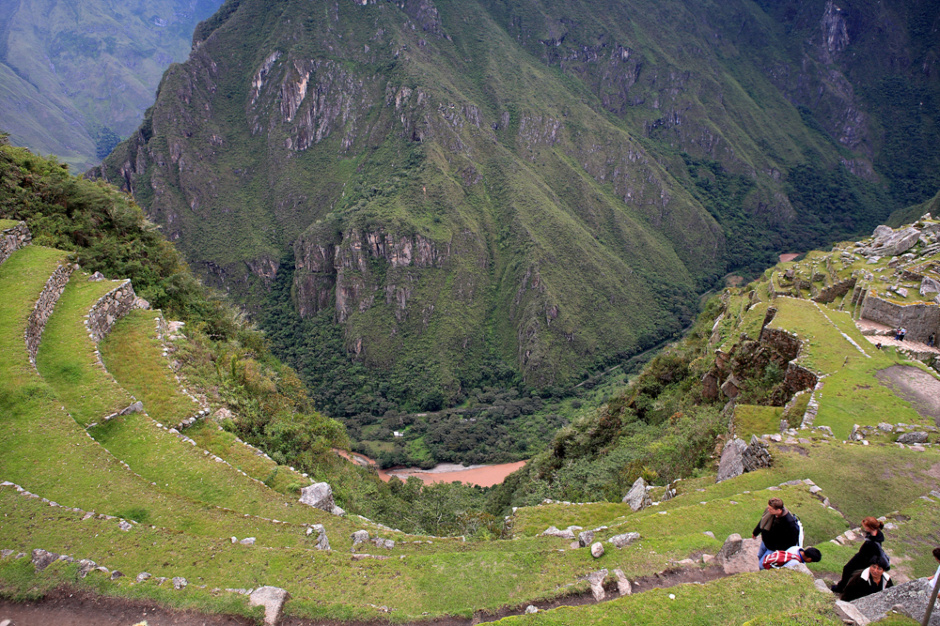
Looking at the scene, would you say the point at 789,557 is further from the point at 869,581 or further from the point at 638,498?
the point at 638,498

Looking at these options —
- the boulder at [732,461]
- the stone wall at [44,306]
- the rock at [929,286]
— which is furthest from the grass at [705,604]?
the rock at [929,286]

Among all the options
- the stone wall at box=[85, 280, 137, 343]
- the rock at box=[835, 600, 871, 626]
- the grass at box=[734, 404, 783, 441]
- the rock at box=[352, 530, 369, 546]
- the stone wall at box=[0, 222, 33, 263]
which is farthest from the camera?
the stone wall at box=[0, 222, 33, 263]

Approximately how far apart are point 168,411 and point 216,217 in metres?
142

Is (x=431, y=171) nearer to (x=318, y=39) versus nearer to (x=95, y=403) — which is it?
(x=318, y=39)

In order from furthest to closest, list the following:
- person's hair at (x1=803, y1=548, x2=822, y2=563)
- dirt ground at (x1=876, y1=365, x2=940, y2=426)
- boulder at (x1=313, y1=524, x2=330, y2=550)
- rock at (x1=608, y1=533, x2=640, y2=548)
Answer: dirt ground at (x1=876, y1=365, x2=940, y2=426), boulder at (x1=313, y1=524, x2=330, y2=550), rock at (x1=608, y1=533, x2=640, y2=548), person's hair at (x1=803, y1=548, x2=822, y2=563)

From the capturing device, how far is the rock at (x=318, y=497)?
488 inches

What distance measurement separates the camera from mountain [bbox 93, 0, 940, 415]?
11031cm

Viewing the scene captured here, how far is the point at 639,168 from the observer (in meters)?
157

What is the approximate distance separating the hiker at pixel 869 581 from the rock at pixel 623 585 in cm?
307

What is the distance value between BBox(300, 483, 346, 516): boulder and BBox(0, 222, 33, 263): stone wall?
15.5 metres

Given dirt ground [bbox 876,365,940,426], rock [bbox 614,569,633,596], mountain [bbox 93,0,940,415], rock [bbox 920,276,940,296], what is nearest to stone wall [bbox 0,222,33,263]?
rock [bbox 614,569,633,596]

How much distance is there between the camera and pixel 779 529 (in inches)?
298

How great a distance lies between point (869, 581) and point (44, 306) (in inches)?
900

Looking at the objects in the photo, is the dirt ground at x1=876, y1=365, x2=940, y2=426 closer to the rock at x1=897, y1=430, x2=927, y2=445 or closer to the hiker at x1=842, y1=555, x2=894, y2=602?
the rock at x1=897, y1=430, x2=927, y2=445
